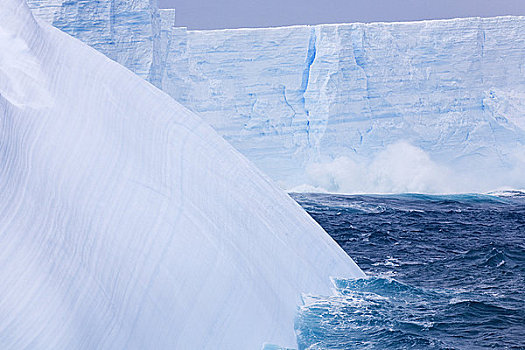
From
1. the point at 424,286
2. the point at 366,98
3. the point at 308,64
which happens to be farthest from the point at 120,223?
the point at 308,64

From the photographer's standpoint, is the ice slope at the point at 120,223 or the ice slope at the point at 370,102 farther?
the ice slope at the point at 370,102

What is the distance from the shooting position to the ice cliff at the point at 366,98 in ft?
72.5

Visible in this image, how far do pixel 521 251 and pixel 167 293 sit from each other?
26.2 ft

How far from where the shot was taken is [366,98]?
880 inches

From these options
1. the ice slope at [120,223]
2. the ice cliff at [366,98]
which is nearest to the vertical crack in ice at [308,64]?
the ice cliff at [366,98]

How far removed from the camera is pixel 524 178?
→ 22.6 m

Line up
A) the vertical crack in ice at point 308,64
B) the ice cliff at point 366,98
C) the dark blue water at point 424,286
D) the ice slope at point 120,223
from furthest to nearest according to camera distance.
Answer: the vertical crack in ice at point 308,64 → the ice cliff at point 366,98 → the dark blue water at point 424,286 → the ice slope at point 120,223

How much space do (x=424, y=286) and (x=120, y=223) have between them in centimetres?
439

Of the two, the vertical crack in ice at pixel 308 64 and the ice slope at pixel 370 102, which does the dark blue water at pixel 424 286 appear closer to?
the ice slope at pixel 370 102

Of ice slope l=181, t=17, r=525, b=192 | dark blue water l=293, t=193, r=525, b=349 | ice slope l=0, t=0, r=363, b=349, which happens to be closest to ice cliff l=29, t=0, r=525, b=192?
ice slope l=181, t=17, r=525, b=192

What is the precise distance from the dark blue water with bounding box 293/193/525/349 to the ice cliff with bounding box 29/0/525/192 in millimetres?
5720

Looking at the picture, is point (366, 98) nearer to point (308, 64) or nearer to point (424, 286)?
point (308, 64)

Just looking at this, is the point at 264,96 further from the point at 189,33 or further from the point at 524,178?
the point at 524,178

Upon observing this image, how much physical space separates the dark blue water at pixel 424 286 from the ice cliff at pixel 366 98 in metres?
5.72
